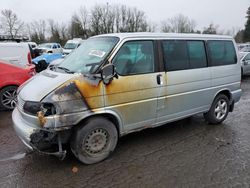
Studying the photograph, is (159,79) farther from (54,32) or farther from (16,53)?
(54,32)

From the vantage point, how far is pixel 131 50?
4.11m

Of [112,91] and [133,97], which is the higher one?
[112,91]

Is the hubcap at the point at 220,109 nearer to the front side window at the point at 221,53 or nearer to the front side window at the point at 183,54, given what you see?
the front side window at the point at 221,53

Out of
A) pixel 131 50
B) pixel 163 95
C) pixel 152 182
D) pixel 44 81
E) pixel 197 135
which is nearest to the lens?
pixel 152 182

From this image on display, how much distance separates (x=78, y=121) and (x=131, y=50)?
143cm

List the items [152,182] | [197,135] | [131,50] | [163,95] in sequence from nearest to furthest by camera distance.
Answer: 1. [152,182]
2. [131,50]
3. [163,95]
4. [197,135]

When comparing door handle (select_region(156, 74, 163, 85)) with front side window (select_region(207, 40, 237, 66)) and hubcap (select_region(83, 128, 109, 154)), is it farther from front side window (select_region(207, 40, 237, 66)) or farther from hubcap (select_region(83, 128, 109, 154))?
front side window (select_region(207, 40, 237, 66))

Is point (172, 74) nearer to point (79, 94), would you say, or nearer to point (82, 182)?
point (79, 94)

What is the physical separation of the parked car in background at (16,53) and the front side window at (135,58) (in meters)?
4.47

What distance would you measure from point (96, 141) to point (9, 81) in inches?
168

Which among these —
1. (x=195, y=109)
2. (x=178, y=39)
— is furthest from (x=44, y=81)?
(x=195, y=109)

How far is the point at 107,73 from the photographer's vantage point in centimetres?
366

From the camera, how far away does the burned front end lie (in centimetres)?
340

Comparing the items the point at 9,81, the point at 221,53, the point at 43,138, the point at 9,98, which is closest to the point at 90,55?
the point at 43,138
